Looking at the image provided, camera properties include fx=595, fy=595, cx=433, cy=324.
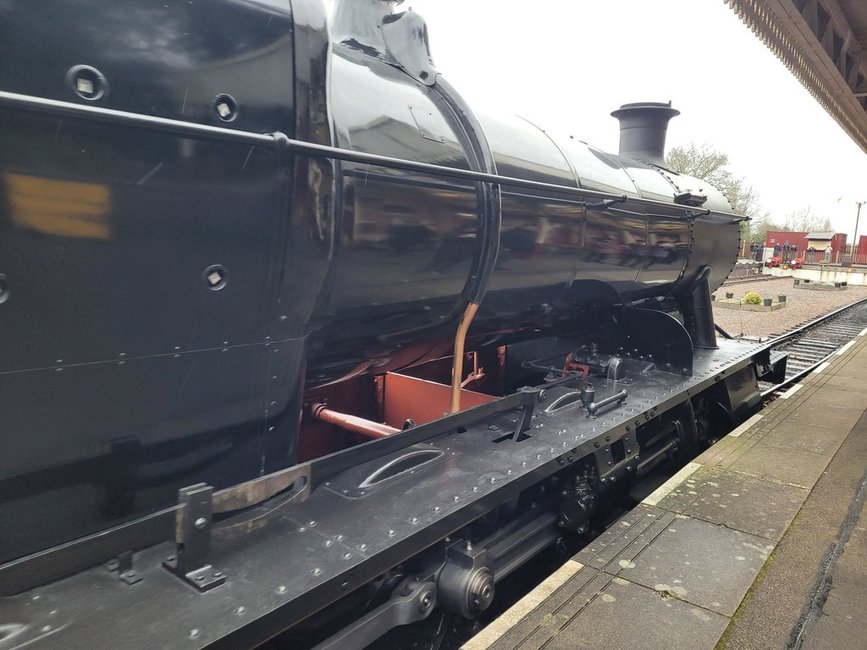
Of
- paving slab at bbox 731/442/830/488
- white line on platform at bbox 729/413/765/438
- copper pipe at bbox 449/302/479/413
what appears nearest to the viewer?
copper pipe at bbox 449/302/479/413

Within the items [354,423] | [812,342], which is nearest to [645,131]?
[354,423]

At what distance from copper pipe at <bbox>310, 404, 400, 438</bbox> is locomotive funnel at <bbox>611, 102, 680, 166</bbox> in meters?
4.18

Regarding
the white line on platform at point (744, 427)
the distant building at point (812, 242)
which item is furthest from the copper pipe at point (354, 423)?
the distant building at point (812, 242)

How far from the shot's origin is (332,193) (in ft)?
6.09

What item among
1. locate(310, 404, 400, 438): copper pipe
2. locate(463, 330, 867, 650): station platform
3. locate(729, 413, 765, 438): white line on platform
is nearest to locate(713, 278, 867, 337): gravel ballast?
locate(729, 413, 765, 438): white line on platform

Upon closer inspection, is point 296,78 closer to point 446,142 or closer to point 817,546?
point 446,142

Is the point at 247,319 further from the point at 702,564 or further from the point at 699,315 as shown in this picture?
the point at 699,315

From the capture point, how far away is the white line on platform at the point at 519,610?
2145 millimetres

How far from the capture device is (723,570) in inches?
106

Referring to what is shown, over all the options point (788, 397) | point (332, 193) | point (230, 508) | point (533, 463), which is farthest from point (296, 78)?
point (788, 397)

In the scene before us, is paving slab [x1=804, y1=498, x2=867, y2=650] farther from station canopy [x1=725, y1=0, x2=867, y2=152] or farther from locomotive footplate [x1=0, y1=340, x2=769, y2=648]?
station canopy [x1=725, y1=0, x2=867, y2=152]

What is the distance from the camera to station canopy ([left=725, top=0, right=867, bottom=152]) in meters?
5.08

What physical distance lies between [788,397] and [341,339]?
5.60 meters

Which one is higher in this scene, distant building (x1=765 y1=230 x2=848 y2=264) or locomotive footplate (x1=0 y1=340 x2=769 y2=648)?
distant building (x1=765 y1=230 x2=848 y2=264)
